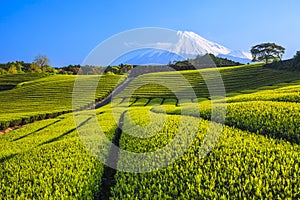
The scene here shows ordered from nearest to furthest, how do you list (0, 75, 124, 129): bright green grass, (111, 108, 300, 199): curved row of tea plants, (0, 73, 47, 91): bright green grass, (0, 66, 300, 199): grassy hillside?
(111, 108, 300, 199): curved row of tea plants
(0, 66, 300, 199): grassy hillside
(0, 75, 124, 129): bright green grass
(0, 73, 47, 91): bright green grass

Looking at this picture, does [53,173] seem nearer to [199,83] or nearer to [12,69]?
[199,83]

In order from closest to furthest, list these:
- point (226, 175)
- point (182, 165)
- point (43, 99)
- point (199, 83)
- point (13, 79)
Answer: point (226, 175) < point (182, 165) < point (43, 99) < point (199, 83) < point (13, 79)

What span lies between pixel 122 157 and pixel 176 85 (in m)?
46.3

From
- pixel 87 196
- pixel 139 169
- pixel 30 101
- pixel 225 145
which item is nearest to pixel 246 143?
pixel 225 145

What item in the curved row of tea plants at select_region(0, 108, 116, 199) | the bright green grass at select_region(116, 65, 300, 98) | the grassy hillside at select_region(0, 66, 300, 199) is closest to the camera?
the grassy hillside at select_region(0, 66, 300, 199)

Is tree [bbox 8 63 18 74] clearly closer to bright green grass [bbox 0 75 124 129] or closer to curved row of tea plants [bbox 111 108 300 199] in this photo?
bright green grass [bbox 0 75 124 129]

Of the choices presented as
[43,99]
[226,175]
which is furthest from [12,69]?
[226,175]

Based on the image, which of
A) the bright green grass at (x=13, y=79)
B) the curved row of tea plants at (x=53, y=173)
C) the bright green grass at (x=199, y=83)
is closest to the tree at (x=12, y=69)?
the bright green grass at (x=13, y=79)

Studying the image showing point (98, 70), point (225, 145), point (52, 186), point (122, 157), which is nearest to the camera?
point (52, 186)

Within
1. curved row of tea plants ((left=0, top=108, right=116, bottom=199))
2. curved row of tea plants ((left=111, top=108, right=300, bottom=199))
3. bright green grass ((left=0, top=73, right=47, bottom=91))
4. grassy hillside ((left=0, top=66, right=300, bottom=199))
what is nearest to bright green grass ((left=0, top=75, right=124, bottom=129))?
bright green grass ((left=0, top=73, right=47, bottom=91))

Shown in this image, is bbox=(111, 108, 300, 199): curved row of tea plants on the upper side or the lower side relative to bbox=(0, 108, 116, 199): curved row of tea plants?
upper

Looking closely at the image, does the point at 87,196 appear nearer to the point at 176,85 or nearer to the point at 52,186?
the point at 52,186

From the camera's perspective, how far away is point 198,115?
68.3 feet

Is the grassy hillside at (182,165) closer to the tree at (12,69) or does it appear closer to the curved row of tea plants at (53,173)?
the curved row of tea plants at (53,173)
